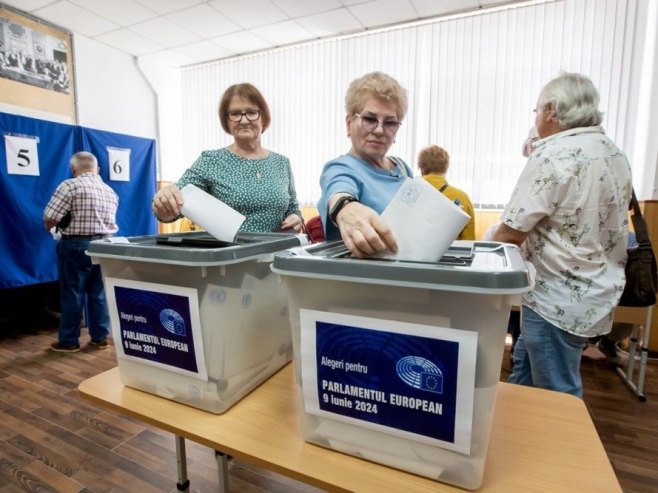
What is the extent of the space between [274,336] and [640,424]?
2.13 meters

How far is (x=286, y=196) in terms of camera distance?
1.19m

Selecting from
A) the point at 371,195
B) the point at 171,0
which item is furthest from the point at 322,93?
the point at 371,195

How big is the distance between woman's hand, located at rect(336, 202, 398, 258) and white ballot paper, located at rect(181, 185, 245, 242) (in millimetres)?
192

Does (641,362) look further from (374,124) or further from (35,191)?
(35,191)

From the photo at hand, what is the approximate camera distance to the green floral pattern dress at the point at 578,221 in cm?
104

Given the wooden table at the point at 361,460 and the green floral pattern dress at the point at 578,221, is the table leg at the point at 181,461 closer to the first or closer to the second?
the wooden table at the point at 361,460

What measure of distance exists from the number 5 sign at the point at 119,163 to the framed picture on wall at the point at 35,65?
0.59m

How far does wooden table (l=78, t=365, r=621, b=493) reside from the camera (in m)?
0.48

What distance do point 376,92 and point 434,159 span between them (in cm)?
154

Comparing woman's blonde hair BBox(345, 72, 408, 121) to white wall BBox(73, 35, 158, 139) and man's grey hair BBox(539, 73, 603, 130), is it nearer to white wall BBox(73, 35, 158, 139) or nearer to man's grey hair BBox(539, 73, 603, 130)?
man's grey hair BBox(539, 73, 603, 130)

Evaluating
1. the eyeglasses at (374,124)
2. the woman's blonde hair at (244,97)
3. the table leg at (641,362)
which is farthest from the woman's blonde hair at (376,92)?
the table leg at (641,362)

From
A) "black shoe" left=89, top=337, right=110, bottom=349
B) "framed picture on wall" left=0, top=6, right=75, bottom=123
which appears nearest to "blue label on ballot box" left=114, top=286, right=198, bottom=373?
"black shoe" left=89, top=337, right=110, bottom=349

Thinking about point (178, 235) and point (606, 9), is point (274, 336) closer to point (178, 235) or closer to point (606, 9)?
point (178, 235)

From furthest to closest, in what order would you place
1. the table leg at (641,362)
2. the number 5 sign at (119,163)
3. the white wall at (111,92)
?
1. the white wall at (111,92)
2. the number 5 sign at (119,163)
3. the table leg at (641,362)
